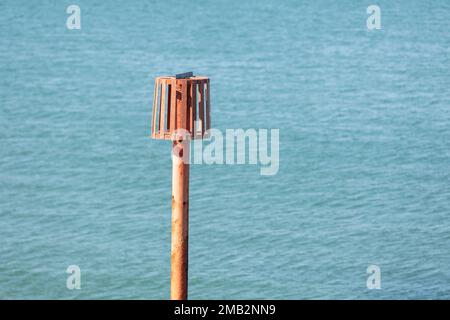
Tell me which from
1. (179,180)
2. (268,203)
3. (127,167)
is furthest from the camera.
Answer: (127,167)

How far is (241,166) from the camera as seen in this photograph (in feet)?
192

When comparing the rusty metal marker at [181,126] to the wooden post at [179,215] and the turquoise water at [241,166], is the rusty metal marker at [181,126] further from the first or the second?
the turquoise water at [241,166]

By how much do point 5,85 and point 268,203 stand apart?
27.5 m

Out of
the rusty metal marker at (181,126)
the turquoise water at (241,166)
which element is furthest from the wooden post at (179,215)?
the turquoise water at (241,166)

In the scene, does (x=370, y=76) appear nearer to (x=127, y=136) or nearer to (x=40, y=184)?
(x=127, y=136)

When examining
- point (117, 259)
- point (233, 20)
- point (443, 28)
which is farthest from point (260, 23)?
point (117, 259)

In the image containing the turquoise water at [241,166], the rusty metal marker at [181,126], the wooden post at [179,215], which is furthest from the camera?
the turquoise water at [241,166]

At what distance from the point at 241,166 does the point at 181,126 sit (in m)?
36.4

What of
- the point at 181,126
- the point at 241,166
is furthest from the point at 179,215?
the point at 241,166

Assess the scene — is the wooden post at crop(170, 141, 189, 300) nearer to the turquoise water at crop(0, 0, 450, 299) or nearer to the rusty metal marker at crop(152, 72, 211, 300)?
the rusty metal marker at crop(152, 72, 211, 300)

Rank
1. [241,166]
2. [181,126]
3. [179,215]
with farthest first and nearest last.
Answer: [241,166]
[179,215]
[181,126]

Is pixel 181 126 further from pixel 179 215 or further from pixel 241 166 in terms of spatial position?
pixel 241 166

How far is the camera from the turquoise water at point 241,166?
151ft
